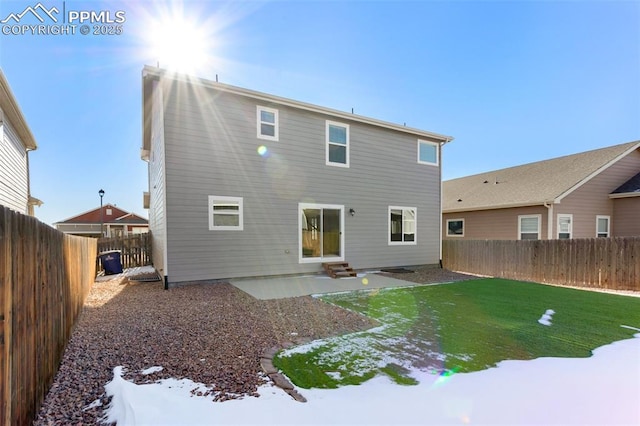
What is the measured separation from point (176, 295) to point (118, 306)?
3.82 feet

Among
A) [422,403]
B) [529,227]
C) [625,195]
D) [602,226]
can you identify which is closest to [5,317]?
[422,403]

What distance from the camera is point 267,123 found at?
8859 millimetres

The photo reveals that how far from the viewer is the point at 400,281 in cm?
860

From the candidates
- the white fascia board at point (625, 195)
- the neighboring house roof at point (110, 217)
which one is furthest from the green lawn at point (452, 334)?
the neighboring house roof at point (110, 217)

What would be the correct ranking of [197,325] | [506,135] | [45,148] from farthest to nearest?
[506,135], [45,148], [197,325]

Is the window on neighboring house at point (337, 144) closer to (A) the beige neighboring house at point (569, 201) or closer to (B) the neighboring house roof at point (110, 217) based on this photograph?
(A) the beige neighboring house at point (569, 201)

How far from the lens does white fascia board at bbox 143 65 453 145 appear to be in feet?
Result: 24.5

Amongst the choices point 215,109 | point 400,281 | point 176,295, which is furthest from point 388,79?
point 176,295

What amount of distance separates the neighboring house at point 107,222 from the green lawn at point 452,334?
120 ft

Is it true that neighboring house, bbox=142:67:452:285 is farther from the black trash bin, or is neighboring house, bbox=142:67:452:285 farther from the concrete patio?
the black trash bin

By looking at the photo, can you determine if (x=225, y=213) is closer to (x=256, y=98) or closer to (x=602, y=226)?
(x=256, y=98)

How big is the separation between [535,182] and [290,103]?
12059mm

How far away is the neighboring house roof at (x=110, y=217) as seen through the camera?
116 ft

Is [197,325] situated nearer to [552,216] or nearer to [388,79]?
[388,79]
